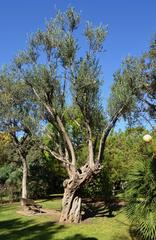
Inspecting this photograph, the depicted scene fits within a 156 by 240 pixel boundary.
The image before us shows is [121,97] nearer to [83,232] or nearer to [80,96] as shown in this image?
[80,96]

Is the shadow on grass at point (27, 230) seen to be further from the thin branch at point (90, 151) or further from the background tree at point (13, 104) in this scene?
the background tree at point (13, 104)

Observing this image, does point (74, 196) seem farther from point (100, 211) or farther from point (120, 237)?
point (120, 237)

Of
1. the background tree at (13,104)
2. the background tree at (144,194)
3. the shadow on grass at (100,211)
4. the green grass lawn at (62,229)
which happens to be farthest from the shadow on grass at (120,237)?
the background tree at (13,104)

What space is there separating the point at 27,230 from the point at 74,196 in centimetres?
277

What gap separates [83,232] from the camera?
45.8ft

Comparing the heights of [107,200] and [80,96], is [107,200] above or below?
below

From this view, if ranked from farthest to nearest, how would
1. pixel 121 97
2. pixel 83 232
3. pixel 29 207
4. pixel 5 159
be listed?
pixel 5 159 < pixel 29 207 < pixel 121 97 < pixel 83 232

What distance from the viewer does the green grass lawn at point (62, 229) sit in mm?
13227

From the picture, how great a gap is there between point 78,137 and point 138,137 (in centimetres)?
553

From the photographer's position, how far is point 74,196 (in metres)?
16.5

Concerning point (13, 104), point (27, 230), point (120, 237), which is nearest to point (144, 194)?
point (120, 237)

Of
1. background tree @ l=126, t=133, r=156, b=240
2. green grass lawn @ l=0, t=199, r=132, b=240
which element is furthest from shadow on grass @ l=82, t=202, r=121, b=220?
background tree @ l=126, t=133, r=156, b=240

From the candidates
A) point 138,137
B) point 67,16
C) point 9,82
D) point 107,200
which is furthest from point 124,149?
point 67,16

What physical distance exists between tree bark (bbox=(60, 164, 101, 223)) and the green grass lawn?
51cm
